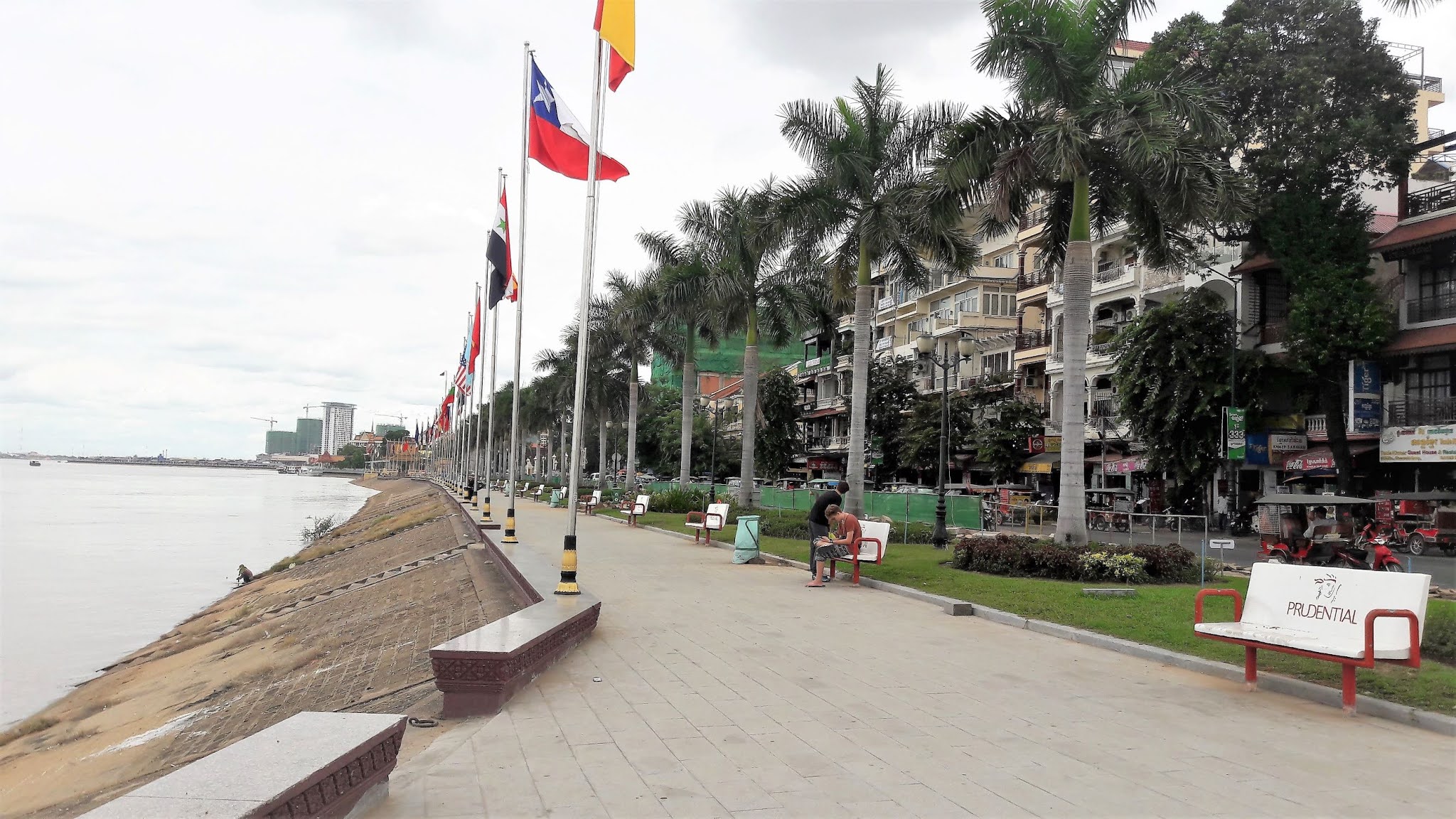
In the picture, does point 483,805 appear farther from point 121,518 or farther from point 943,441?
point 121,518

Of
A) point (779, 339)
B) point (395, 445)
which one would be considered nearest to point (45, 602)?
point (779, 339)

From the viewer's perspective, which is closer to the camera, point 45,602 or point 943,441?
point 943,441

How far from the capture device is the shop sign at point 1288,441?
3391 cm

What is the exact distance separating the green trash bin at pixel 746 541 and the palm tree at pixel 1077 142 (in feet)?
18.3

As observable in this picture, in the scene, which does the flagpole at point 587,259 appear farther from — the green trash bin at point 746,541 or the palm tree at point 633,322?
the palm tree at point 633,322

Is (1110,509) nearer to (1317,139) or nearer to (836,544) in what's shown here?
(1317,139)

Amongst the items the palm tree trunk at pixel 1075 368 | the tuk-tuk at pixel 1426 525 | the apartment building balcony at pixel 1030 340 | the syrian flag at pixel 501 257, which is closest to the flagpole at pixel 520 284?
the syrian flag at pixel 501 257

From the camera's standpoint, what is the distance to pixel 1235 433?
31156 millimetres

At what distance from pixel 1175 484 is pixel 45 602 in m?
38.2

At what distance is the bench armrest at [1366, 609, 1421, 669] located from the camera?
6.71 m

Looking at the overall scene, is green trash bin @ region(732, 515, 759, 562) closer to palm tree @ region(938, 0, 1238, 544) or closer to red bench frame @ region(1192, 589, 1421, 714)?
palm tree @ region(938, 0, 1238, 544)

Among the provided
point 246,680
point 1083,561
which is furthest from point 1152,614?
point 246,680

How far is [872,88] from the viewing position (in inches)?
935

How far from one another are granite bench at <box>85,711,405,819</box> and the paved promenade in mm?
258
